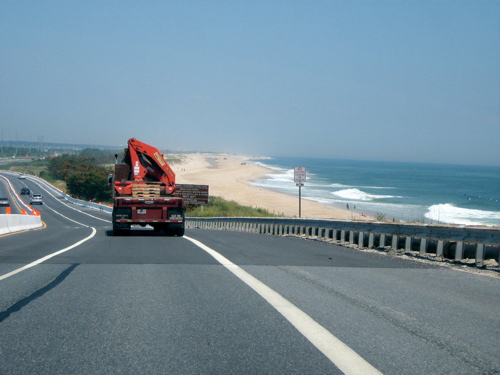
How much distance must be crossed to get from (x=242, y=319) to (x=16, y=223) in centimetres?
2118

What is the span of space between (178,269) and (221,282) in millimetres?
1581

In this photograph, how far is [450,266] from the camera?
1091cm

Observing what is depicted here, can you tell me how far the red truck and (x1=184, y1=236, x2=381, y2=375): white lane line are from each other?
41.2 ft

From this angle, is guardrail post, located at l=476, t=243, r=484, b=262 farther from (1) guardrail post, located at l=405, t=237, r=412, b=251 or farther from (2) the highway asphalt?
(1) guardrail post, located at l=405, t=237, r=412, b=251

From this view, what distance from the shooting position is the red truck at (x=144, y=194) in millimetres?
20219

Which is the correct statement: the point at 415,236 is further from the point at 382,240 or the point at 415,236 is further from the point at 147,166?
the point at 147,166

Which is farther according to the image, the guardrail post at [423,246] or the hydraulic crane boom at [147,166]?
the hydraulic crane boom at [147,166]


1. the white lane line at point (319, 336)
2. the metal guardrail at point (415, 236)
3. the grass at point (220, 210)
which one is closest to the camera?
the white lane line at point (319, 336)

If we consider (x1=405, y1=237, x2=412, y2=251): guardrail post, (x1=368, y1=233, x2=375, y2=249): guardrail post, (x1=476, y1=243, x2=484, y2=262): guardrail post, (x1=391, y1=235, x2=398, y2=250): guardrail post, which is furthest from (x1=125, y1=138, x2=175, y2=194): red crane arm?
(x1=476, y1=243, x2=484, y2=262): guardrail post

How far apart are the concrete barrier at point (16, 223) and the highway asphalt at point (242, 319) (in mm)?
12399

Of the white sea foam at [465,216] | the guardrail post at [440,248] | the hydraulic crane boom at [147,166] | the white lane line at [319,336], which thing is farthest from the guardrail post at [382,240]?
the white sea foam at [465,216]

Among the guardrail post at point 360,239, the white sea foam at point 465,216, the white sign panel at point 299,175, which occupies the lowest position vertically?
the white sea foam at point 465,216

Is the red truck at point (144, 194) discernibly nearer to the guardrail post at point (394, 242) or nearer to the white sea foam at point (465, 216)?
the guardrail post at point (394, 242)

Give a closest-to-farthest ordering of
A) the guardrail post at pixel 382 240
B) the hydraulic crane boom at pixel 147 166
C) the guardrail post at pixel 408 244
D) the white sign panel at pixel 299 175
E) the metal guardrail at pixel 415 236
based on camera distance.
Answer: the metal guardrail at pixel 415 236 < the guardrail post at pixel 408 244 < the guardrail post at pixel 382 240 < the hydraulic crane boom at pixel 147 166 < the white sign panel at pixel 299 175
